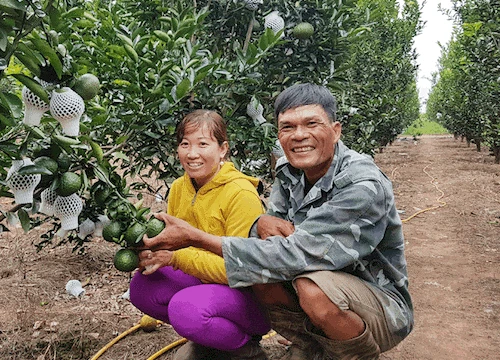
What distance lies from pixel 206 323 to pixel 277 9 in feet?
6.82

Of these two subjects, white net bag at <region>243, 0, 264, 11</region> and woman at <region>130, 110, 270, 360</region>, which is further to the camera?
white net bag at <region>243, 0, 264, 11</region>

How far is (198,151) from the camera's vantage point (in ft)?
6.46

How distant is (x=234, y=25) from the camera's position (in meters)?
3.13

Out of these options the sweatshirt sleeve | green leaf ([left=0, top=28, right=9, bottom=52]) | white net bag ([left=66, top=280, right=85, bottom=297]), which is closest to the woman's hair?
the sweatshirt sleeve

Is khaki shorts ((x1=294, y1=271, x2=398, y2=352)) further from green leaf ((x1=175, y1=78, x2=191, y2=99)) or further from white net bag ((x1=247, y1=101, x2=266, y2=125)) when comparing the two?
white net bag ((x1=247, y1=101, x2=266, y2=125))

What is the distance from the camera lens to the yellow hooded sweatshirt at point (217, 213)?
6.11 ft

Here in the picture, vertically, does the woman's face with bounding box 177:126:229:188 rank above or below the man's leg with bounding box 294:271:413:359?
above

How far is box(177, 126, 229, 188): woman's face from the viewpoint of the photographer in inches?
77.6

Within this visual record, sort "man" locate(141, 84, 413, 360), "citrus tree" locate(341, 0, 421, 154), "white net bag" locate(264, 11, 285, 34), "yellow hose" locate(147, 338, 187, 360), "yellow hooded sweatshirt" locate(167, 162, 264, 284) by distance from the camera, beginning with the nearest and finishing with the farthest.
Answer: "man" locate(141, 84, 413, 360), "yellow hooded sweatshirt" locate(167, 162, 264, 284), "yellow hose" locate(147, 338, 187, 360), "white net bag" locate(264, 11, 285, 34), "citrus tree" locate(341, 0, 421, 154)

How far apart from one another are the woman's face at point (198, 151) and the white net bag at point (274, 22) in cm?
113

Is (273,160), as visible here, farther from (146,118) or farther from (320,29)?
(146,118)

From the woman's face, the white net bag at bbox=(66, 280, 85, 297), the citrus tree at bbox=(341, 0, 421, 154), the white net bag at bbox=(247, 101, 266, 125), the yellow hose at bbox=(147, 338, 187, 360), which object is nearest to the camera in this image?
the woman's face

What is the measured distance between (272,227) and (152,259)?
1.51 ft

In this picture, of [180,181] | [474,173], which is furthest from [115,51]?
[474,173]
